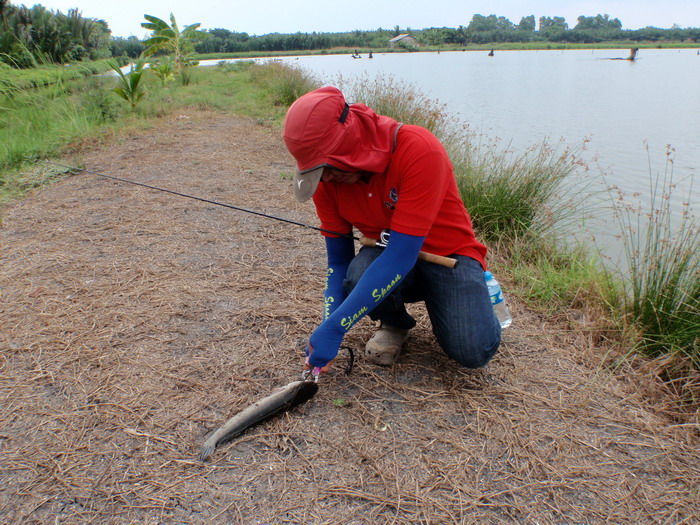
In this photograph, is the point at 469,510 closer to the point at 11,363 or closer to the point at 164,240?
the point at 11,363

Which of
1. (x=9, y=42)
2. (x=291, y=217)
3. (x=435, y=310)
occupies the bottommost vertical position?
(x=291, y=217)

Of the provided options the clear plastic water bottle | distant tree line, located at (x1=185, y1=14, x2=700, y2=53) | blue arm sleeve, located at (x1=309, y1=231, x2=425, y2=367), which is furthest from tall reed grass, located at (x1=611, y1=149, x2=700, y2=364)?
distant tree line, located at (x1=185, y1=14, x2=700, y2=53)

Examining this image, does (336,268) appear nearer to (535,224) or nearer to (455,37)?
(535,224)

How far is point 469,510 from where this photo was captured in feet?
4.73

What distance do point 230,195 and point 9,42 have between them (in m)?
9.91

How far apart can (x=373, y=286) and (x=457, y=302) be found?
38 cm

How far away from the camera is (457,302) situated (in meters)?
1.86

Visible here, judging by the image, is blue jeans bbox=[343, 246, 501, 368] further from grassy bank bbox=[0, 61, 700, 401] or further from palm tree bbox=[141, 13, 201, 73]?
palm tree bbox=[141, 13, 201, 73]

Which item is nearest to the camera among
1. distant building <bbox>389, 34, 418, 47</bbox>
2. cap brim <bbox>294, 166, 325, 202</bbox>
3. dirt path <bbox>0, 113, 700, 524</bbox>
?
A: dirt path <bbox>0, 113, 700, 524</bbox>

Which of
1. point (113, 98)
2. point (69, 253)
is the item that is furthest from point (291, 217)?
point (113, 98)

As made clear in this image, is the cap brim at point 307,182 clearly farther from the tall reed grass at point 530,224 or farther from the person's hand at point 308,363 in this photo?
the tall reed grass at point 530,224

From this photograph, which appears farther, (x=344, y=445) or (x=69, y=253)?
(x=69, y=253)

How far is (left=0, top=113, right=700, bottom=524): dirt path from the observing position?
4.80 feet

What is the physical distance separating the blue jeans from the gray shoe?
0.19m
